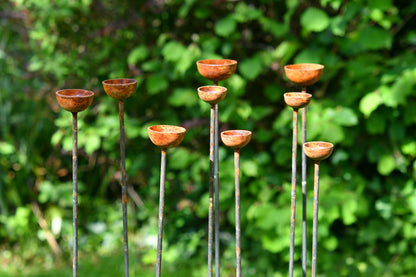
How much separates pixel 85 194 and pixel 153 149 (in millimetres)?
658

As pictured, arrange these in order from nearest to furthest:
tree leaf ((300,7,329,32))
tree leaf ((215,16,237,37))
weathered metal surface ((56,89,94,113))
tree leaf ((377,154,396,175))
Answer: weathered metal surface ((56,89,94,113)), tree leaf ((300,7,329,32)), tree leaf ((215,16,237,37)), tree leaf ((377,154,396,175))

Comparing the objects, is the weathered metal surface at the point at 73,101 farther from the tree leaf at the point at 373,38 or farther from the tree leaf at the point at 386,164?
the tree leaf at the point at 386,164

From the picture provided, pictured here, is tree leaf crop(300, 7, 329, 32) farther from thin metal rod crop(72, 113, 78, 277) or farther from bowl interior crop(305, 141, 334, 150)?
thin metal rod crop(72, 113, 78, 277)

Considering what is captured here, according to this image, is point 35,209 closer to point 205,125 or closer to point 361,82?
point 205,125

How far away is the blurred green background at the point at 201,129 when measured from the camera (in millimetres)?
2504

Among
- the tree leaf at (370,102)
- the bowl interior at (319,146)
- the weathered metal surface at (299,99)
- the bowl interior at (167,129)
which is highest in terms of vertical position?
the weathered metal surface at (299,99)

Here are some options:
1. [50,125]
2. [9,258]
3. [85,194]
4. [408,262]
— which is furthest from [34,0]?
[408,262]

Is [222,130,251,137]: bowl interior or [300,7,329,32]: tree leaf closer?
Result: [222,130,251,137]: bowl interior

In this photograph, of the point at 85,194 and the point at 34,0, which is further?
the point at 85,194

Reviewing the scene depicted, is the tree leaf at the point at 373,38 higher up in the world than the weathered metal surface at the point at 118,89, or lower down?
higher up

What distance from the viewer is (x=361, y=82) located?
248 centimetres

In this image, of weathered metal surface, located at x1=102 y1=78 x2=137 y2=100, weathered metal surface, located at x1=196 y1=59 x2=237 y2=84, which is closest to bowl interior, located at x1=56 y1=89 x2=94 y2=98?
weathered metal surface, located at x1=102 y1=78 x2=137 y2=100

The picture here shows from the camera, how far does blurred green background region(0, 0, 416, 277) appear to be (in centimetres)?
250

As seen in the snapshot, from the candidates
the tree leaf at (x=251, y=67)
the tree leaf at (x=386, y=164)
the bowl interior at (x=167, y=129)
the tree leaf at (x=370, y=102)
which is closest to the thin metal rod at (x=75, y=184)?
the bowl interior at (x=167, y=129)
